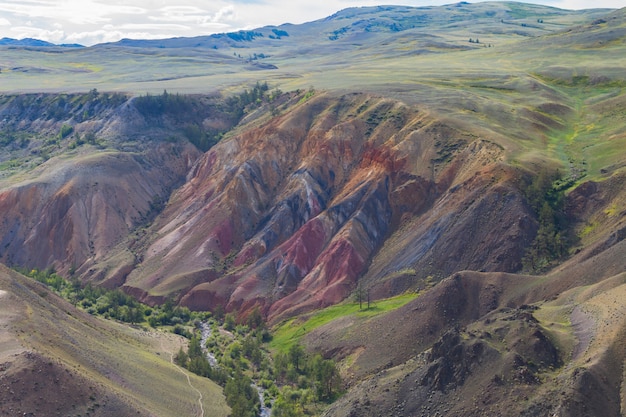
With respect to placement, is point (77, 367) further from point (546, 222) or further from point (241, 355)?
point (546, 222)

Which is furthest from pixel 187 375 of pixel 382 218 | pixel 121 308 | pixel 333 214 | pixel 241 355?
pixel 382 218

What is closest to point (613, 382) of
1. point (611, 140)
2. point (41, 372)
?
point (41, 372)

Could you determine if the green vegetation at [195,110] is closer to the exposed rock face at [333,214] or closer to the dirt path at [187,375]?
the exposed rock face at [333,214]

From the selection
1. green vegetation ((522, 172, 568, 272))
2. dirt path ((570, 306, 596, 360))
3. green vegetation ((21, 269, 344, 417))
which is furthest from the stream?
green vegetation ((522, 172, 568, 272))

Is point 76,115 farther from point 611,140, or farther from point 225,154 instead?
point 611,140

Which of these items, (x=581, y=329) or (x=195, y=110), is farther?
(x=195, y=110)

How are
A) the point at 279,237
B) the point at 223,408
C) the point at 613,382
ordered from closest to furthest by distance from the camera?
the point at 613,382
the point at 223,408
the point at 279,237

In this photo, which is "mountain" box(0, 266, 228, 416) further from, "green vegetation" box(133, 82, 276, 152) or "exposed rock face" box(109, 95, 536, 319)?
"green vegetation" box(133, 82, 276, 152)

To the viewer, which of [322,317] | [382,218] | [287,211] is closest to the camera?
[322,317]
